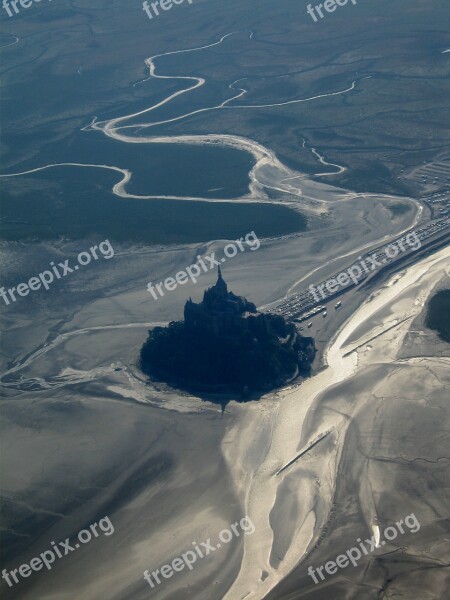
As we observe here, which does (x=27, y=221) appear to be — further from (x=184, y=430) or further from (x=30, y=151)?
(x=184, y=430)

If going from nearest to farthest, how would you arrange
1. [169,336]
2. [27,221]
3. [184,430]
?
1. [184,430]
2. [169,336]
3. [27,221]

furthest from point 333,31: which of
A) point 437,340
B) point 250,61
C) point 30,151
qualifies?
point 437,340

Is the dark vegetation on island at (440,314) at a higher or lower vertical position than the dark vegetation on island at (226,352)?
lower

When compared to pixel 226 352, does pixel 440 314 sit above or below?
below

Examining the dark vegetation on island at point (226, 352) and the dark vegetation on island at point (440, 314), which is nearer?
the dark vegetation on island at point (226, 352)
